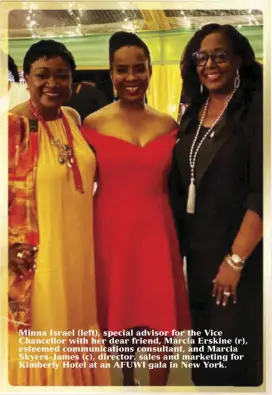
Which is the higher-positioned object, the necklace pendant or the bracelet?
the necklace pendant

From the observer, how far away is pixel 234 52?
0.96 meters

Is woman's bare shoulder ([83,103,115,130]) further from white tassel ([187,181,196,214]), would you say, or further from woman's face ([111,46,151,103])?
white tassel ([187,181,196,214])

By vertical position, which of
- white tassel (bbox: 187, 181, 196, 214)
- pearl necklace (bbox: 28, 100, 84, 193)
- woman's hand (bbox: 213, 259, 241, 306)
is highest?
pearl necklace (bbox: 28, 100, 84, 193)

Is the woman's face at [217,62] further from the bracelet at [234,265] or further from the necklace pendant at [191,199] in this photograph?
the bracelet at [234,265]

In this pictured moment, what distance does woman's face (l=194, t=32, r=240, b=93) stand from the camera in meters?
0.96

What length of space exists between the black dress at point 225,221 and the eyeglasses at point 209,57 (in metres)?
0.07

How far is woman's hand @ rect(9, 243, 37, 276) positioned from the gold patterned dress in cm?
1

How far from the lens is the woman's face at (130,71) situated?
97cm

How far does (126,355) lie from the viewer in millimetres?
972

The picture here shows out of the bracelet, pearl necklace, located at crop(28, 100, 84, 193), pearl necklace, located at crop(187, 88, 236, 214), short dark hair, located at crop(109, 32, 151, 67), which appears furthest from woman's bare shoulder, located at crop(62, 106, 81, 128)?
the bracelet

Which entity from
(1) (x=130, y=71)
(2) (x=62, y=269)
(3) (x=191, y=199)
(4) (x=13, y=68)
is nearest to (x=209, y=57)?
(1) (x=130, y=71)

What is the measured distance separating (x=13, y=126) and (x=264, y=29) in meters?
0.51

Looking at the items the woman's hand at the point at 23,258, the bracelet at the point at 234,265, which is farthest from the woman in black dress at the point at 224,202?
the woman's hand at the point at 23,258

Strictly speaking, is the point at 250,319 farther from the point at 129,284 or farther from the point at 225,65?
the point at 225,65
